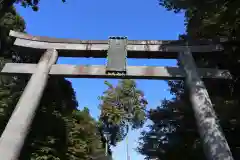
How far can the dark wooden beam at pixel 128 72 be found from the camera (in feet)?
30.4

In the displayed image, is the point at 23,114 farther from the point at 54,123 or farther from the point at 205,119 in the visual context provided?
the point at 205,119

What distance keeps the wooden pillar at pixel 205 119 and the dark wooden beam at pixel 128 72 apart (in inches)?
13.5

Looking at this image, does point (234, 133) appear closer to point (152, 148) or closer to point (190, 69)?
point (190, 69)

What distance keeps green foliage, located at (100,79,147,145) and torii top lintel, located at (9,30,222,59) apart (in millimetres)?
16344

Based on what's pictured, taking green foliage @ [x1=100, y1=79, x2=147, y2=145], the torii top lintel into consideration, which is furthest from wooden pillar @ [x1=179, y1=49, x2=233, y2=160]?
green foliage @ [x1=100, y1=79, x2=147, y2=145]

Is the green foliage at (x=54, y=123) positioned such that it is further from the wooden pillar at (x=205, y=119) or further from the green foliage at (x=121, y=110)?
the green foliage at (x=121, y=110)

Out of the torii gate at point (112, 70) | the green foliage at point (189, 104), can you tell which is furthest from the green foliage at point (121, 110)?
the torii gate at point (112, 70)

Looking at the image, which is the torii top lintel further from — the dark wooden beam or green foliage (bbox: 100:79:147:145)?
green foliage (bbox: 100:79:147:145)

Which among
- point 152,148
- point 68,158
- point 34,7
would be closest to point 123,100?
point 152,148

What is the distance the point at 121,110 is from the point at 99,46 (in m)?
17.0

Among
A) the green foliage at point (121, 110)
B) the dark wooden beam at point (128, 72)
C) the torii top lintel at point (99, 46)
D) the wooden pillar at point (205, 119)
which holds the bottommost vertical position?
the wooden pillar at point (205, 119)

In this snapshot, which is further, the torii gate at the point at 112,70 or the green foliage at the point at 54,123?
the green foliage at the point at 54,123

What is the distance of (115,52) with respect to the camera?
980 centimetres

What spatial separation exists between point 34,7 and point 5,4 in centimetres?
112
